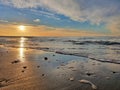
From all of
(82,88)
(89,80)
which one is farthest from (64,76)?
(82,88)

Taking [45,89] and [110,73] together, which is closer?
[45,89]

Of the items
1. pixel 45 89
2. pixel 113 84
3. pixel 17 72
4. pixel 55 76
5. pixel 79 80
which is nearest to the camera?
pixel 45 89

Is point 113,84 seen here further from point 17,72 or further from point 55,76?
point 17,72

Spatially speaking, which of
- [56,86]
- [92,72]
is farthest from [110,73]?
[56,86]

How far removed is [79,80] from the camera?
8867mm

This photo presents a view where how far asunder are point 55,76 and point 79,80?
1265 millimetres

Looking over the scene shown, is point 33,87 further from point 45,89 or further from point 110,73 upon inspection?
point 110,73

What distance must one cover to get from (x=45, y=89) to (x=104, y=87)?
232cm

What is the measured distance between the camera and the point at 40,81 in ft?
28.1

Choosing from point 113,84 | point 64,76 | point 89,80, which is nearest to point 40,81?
point 64,76

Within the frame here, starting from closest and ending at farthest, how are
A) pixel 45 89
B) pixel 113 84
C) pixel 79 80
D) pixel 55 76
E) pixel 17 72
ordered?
pixel 45 89 < pixel 113 84 < pixel 79 80 < pixel 55 76 < pixel 17 72

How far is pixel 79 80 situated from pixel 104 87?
136cm

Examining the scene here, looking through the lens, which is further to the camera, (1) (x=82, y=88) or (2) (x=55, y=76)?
(2) (x=55, y=76)

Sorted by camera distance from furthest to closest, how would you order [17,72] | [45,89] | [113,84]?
[17,72], [113,84], [45,89]
